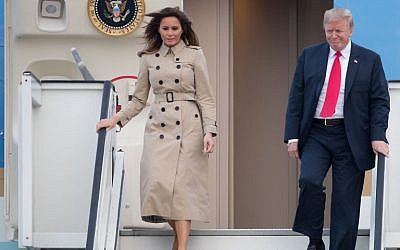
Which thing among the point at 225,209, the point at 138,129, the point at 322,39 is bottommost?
the point at 225,209

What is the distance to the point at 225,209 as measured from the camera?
909 cm

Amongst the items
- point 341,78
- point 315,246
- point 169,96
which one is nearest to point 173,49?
point 169,96

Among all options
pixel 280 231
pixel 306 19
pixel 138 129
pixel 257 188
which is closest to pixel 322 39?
pixel 306 19

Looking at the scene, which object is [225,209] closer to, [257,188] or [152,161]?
[257,188]

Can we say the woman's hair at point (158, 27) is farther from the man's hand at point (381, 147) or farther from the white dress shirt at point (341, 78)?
the man's hand at point (381, 147)

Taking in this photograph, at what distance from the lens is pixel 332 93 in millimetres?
6582

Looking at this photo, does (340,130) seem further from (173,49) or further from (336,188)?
(173,49)

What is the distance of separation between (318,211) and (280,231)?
0.59 meters

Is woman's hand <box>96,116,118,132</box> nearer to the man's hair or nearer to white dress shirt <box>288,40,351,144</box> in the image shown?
white dress shirt <box>288,40,351,144</box>

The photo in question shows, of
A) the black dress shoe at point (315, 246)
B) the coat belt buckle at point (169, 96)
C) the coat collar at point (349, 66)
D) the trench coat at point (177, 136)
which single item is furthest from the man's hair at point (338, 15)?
the black dress shoe at point (315, 246)

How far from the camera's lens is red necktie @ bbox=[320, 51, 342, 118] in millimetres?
6574

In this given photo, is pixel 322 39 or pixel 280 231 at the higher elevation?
pixel 322 39

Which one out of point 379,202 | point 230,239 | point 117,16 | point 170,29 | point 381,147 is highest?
point 117,16

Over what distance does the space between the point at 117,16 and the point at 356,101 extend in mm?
2459
